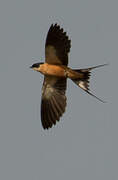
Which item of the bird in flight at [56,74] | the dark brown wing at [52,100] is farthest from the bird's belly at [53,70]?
the dark brown wing at [52,100]

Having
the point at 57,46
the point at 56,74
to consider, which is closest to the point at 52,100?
the point at 56,74

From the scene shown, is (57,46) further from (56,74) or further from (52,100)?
(52,100)

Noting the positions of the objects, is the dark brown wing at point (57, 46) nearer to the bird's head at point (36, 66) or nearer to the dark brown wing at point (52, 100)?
the bird's head at point (36, 66)

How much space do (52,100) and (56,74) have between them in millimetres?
809

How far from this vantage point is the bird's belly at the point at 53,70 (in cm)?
1133

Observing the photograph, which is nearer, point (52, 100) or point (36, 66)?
point (36, 66)

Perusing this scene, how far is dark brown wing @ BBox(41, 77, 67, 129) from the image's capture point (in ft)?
38.6

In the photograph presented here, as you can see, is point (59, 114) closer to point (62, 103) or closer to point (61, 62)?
point (62, 103)

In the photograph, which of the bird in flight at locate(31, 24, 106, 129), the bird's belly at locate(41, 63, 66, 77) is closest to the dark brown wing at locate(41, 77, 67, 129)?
the bird in flight at locate(31, 24, 106, 129)

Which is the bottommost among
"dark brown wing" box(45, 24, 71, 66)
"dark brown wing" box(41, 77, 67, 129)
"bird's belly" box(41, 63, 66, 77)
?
"dark brown wing" box(41, 77, 67, 129)

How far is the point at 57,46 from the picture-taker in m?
11.3

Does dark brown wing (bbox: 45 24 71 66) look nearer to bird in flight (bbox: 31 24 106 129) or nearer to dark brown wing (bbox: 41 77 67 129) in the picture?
bird in flight (bbox: 31 24 106 129)

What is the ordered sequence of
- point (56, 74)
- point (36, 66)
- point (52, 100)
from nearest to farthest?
1. point (56, 74)
2. point (36, 66)
3. point (52, 100)

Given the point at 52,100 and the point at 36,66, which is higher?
the point at 36,66
